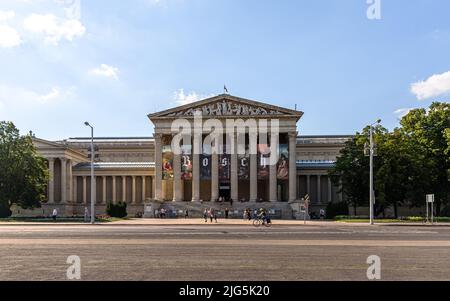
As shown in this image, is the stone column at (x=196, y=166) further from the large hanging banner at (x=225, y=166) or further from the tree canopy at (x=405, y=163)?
the tree canopy at (x=405, y=163)

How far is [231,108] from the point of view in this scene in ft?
290

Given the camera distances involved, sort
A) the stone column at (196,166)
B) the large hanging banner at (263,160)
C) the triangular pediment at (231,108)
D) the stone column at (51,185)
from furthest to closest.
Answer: the stone column at (51,185), the triangular pediment at (231,108), the stone column at (196,166), the large hanging banner at (263,160)

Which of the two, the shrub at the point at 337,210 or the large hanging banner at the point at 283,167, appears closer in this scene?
the shrub at the point at 337,210

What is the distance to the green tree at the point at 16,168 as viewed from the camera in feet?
236

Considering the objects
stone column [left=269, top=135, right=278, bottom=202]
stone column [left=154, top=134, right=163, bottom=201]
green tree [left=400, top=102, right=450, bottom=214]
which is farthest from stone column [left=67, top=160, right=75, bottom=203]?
green tree [left=400, top=102, right=450, bottom=214]

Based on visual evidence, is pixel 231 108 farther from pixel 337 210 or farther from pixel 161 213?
pixel 337 210

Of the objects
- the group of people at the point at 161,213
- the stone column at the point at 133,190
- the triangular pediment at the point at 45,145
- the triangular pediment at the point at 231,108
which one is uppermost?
the triangular pediment at the point at 231,108

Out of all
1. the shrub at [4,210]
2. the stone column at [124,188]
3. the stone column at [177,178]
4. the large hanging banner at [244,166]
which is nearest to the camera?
the shrub at [4,210]

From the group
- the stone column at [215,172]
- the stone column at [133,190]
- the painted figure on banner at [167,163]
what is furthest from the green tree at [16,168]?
the stone column at [133,190]

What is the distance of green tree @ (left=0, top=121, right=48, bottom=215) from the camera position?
72.0 m

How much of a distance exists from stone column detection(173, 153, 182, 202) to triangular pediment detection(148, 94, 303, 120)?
7.85 metres

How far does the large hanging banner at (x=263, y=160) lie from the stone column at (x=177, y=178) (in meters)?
14.4

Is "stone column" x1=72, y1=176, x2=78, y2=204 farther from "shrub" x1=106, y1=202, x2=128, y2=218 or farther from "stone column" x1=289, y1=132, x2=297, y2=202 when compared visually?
"stone column" x1=289, y1=132, x2=297, y2=202
